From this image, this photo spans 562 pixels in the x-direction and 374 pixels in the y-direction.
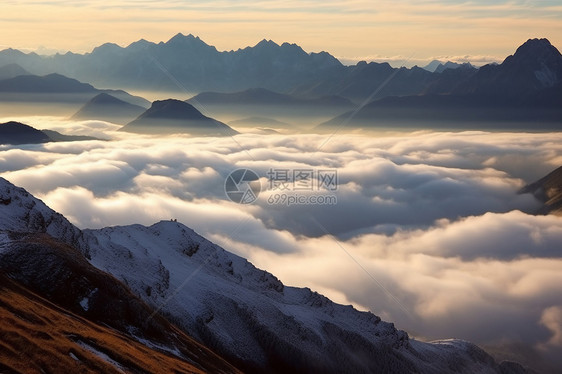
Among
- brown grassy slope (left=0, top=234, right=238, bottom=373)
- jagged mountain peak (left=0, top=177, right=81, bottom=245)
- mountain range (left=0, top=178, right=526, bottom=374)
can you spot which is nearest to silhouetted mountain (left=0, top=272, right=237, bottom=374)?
brown grassy slope (left=0, top=234, right=238, bottom=373)

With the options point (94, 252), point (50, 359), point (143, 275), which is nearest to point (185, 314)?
point (143, 275)

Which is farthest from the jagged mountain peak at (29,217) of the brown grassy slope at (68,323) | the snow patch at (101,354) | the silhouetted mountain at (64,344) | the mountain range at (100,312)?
the snow patch at (101,354)

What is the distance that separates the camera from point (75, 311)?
128 m

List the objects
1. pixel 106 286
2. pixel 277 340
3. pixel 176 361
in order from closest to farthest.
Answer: pixel 176 361 < pixel 106 286 < pixel 277 340

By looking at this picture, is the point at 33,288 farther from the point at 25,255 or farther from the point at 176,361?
the point at 176,361

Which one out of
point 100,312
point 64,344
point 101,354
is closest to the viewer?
point 64,344

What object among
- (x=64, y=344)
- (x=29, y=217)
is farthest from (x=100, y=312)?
(x=29, y=217)

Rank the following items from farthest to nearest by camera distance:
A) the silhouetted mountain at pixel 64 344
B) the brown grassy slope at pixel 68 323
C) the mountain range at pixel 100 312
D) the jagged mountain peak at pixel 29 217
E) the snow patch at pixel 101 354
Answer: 1. the jagged mountain peak at pixel 29 217
2. the snow patch at pixel 101 354
3. the mountain range at pixel 100 312
4. the brown grassy slope at pixel 68 323
5. the silhouetted mountain at pixel 64 344

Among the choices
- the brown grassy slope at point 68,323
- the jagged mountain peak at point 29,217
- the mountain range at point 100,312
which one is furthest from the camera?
the jagged mountain peak at point 29,217

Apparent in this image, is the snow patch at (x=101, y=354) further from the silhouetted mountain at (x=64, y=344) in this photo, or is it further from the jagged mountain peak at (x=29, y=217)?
the jagged mountain peak at (x=29, y=217)

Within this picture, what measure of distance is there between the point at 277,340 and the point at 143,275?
40092 mm

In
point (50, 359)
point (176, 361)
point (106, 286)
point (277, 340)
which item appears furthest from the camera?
point (277, 340)

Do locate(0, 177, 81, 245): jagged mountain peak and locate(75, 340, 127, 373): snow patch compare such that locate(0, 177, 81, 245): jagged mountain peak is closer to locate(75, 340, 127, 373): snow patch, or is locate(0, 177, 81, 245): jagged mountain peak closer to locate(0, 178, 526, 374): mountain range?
locate(0, 178, 526, 374): mountain range

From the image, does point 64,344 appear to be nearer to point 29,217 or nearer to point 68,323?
point 68,323
